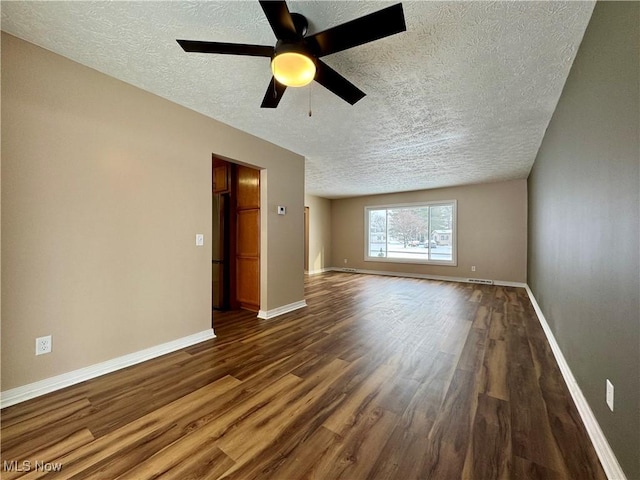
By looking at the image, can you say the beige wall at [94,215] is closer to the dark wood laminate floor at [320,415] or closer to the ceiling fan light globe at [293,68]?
the dark wood laminate floor at [320,415]

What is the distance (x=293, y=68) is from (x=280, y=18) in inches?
9.2

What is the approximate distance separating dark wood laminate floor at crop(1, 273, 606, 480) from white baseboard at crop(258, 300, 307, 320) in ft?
2.36

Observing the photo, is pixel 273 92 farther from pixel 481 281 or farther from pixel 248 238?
pixel 481 281


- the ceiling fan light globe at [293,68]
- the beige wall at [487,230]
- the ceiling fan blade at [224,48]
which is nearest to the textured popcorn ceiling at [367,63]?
the ceiling fan blade at [224,48]

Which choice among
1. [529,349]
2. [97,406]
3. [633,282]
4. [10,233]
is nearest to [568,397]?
[529,349]

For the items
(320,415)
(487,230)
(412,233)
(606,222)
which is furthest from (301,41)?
(412,233)

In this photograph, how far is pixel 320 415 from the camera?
64.7 inches

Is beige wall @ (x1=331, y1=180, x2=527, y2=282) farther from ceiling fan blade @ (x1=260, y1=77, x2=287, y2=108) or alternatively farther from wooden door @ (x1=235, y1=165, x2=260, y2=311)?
ceiling fan blade @ (x1=260, y1=77, x2=287, y2=108)

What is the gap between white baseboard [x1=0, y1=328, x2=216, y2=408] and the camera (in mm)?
1762

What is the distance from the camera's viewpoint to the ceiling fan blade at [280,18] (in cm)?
125

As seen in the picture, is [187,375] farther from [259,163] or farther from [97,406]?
[259,163]

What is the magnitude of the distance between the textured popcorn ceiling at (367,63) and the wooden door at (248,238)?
829 mm

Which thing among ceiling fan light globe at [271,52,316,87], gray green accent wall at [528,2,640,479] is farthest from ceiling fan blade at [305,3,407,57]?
gray green accent wall at [528,2,640,479]

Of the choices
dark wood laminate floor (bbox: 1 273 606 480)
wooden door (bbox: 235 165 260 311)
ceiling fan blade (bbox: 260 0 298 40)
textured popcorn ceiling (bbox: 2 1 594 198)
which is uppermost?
textured popcorn ceiling (bbox: 2 1 594 198)
